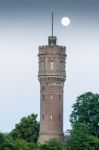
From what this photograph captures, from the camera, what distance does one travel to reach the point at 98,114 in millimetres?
81000

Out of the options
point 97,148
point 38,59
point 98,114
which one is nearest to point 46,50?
point 38,59

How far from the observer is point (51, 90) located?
81.0 metres

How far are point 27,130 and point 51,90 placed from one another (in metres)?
3.52

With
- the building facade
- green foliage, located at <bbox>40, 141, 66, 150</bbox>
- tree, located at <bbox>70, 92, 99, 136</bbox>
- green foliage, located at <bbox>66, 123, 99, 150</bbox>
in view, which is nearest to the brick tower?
the building facade

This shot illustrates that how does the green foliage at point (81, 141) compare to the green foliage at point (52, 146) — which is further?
the green foliage at point (81, 141)

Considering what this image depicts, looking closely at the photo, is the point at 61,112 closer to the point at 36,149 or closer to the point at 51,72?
the point at 51,72

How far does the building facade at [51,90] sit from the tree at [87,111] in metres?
1.17

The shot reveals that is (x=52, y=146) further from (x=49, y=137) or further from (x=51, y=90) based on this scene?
(x=51, y=90)

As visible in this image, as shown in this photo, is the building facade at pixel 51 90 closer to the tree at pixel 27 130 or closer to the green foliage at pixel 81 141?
the tree at pixel 27 130

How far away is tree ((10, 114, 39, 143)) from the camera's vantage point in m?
81.1

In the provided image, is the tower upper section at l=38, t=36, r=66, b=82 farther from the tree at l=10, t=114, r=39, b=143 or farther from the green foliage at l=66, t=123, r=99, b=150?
the green foliage at l=66, t=123, r=99, b=150

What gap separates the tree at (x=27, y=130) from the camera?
8112cm

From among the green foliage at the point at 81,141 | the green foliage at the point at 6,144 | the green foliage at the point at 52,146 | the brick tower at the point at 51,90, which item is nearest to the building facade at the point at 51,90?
the brick tower at the point at 51,90

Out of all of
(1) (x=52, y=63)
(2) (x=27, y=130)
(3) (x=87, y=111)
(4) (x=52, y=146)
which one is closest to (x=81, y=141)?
(4) (x=52, y=146)
